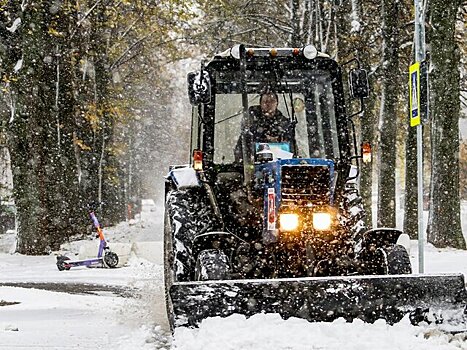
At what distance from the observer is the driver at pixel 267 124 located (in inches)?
286

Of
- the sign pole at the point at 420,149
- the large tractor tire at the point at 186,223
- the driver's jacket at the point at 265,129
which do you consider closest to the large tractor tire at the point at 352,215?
the driver's jacket at the point at 265,129

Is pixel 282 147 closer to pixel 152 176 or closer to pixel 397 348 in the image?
pixel 397 348

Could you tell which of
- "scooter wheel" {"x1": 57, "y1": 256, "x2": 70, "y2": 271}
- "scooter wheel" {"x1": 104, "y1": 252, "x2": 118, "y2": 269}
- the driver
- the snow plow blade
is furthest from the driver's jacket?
"scooter wheel" {"x1": 104, "y1": 252, "x2": 118, "y2": 269}

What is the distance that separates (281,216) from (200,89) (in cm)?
132

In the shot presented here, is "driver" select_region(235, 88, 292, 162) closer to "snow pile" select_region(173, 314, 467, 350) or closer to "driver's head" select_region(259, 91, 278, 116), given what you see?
"driver's head" select_region(259, 91, 278, 116)

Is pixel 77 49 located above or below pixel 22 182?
above

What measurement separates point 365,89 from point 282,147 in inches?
37.2

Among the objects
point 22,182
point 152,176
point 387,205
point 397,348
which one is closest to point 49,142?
point 22,182

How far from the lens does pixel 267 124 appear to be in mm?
7289

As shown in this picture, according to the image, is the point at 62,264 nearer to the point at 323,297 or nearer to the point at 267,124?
the point at 267,124

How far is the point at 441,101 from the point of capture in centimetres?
1684

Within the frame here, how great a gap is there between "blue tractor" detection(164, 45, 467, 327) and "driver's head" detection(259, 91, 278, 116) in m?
0.07

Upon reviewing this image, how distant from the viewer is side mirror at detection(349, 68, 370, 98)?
725cm

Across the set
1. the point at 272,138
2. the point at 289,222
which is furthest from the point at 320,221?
the point at 272,138
